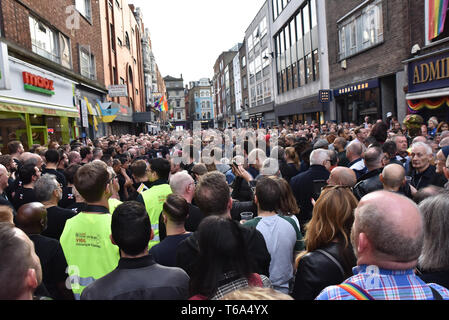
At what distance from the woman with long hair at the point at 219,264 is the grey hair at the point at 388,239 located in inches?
28.4

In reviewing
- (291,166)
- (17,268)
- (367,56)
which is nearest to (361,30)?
(367,56)

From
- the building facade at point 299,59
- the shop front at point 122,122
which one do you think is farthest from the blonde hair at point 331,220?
the shop front at point 122,122

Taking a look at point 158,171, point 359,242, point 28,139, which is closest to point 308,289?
point 359,242

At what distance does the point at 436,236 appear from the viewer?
86.1 inches

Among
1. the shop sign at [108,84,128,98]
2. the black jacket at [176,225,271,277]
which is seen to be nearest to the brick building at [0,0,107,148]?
the shop sign at [108,84,128,98]

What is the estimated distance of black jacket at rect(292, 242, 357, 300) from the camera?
2.36 m

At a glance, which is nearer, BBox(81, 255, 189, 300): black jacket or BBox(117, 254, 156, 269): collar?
BBox(81, 255, 189, 300): black jacket

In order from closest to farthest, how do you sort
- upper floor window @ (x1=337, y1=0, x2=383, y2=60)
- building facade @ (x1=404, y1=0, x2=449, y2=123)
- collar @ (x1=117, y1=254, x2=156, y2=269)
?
collar @ (x1=117, y1=254, x2=156, y2=269)
building facade @ (x1=404, y1=0, x2=449, y2=123)
upper floor window @ (x1=337, y1=0, x2=383, y2=60)

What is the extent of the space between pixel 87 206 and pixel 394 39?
15653 mm

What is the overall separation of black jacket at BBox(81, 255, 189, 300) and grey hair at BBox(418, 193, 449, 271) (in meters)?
1.55

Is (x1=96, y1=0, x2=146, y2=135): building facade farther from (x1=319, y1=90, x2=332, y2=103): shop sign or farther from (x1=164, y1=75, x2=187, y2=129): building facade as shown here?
(x1=164, y1=75, x2=187, y2=129): building facade

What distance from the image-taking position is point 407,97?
46.4ft

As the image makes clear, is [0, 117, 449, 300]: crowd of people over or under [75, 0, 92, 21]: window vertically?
under
